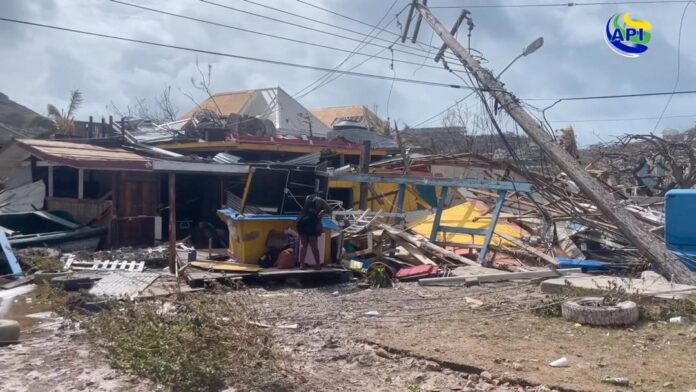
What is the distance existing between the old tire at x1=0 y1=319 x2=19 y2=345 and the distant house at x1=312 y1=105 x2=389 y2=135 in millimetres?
23389

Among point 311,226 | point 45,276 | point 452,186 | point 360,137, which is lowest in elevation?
point 45,276

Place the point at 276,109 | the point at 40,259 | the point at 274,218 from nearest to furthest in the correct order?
the point at 40,259
the point at 274,218
the point at 276,109

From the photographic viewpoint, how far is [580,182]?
12.9m

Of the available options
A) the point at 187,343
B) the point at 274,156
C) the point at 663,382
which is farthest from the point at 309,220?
the point at 274,156

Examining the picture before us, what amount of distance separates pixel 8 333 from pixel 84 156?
9.02 metres

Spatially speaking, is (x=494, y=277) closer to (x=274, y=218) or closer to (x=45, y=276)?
(x=274, y=218)

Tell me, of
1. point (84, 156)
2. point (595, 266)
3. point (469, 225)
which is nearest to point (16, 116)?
point (84, 156)

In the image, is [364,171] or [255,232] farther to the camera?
[364,171]

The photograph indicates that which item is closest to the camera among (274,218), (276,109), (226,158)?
(274,218)

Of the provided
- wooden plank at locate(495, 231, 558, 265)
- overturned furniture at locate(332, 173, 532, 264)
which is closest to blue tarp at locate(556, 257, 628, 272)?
wooden plank at locate(495, 231, 558, 265)

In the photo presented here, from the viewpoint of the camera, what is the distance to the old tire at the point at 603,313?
812 cm

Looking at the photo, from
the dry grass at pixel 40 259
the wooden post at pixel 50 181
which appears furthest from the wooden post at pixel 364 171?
the wooden post at pixel 50 181

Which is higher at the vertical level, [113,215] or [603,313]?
[603,313]

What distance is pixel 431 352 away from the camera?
7145 millimetres
